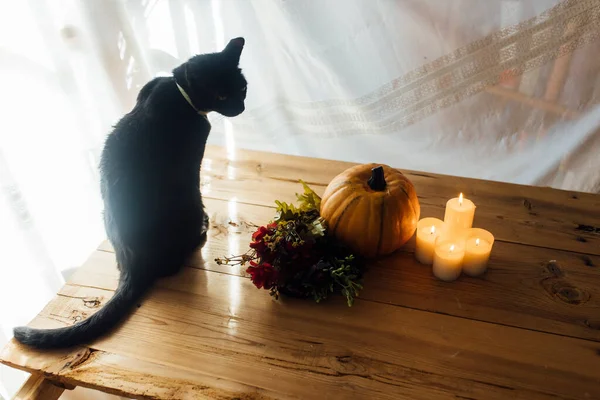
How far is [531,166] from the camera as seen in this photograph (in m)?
1.35

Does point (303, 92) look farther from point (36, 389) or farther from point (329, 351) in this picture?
point (36, 389)

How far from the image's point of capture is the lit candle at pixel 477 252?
85 centimetres

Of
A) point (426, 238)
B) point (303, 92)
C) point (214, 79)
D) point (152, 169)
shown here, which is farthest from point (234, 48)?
point (303, 92)

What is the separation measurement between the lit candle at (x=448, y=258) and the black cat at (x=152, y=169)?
0.43 meters

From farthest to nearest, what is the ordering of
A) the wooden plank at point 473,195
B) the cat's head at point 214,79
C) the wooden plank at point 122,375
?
the wooden plank at point 473,195
the cat's head at point 214,79
the wooden plank at point 122,375

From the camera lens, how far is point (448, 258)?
32.8 inches

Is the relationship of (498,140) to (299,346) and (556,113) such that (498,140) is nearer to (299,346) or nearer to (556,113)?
(556,113)

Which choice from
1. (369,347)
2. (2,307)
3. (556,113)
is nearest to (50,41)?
(2,307)

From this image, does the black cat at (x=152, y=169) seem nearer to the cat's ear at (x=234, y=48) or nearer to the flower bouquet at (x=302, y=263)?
the cat's ear at (x=234, y=48)

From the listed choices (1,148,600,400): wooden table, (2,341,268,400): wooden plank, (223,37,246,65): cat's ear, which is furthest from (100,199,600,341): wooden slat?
(223,37,246,65): cat's ear

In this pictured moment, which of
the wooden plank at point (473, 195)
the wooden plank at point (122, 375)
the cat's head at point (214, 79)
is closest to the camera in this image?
the wooden plank at point (122, 375)

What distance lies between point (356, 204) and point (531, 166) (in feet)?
2.50

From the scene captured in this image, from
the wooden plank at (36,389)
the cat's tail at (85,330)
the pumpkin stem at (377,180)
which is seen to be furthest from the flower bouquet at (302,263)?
the wooden plank at (36,389)

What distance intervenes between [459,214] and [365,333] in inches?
10.6
